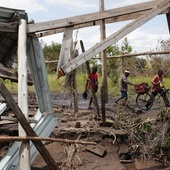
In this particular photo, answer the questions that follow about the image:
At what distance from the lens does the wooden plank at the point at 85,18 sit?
615cm

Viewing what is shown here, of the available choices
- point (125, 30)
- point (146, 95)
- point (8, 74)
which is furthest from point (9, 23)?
point (146, 95)

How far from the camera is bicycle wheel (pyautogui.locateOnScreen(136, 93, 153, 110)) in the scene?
1309 cm

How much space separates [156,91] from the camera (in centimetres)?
1295

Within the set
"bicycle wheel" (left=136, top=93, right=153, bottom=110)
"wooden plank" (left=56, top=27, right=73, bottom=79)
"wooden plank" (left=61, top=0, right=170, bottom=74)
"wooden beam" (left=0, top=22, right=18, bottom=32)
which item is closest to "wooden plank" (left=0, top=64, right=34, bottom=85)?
"wooden beam" (left=0, top=22, right=18, bottom=32)

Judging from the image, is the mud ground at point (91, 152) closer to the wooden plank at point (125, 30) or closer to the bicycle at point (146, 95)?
the wooden plank at point (125, 30)

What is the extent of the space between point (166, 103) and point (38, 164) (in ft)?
22.7

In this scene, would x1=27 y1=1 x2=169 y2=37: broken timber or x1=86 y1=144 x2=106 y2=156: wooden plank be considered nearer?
x1=27 y1=1 x2=169 y2=37: broken timber

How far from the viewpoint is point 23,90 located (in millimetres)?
5375

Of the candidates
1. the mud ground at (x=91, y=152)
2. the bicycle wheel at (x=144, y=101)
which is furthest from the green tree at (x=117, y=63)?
the mud ground at (x=91, y=152)

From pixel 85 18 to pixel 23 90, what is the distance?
1.81 meters

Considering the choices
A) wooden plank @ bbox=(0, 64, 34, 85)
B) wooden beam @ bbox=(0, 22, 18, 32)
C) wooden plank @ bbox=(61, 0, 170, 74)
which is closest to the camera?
wooden plank @ bbox=(0, 64, 34, 85)

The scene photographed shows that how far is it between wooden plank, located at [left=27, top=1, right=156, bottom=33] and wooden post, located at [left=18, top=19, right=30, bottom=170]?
0.96 ft

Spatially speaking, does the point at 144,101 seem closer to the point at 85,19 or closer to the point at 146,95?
the point at 146,95

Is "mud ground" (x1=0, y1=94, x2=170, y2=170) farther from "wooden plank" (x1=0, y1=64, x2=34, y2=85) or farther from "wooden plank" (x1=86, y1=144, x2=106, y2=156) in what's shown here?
"wooden plank" (x1=0, y1=64, x2=34, y2=85)
